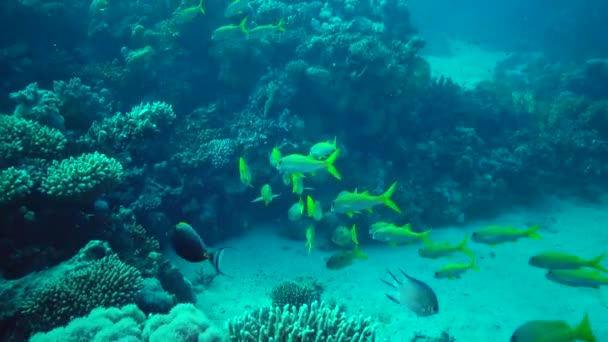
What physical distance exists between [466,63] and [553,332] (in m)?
25.6

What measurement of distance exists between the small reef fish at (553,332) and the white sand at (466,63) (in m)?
17.0

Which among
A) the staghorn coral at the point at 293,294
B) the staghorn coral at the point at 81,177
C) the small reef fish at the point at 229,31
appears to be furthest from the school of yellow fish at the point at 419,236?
the small reef fish at the point at 229,31

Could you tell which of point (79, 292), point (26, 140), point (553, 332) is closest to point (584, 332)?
point (553, 332)

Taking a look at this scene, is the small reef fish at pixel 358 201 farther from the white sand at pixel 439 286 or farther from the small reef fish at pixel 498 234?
the white sand at pixel 439 286

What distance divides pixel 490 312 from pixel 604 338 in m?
1.81

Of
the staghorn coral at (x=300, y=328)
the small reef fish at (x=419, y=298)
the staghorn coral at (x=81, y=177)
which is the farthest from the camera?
the staghorn coral at (x=81, y=177)

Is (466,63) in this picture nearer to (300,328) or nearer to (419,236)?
(419,236)

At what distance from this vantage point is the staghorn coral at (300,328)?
368 cm

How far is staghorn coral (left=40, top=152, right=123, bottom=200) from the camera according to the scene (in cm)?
534

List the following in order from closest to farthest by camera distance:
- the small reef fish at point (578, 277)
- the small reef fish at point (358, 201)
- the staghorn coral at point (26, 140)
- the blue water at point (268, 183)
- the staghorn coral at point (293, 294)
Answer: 1. the blue water at point (268, 183)
2. the staghorn coral at point (26, 140)
3. the small reef fish at point (578, 277)
4. the small reef fish at point (358, 201)
5. the staghorn coral at point (293, 294)

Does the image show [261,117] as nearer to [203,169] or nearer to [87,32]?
[203,169]

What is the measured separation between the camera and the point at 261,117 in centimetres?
1097

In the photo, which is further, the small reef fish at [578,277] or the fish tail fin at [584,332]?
the small reef fish at [578,277]

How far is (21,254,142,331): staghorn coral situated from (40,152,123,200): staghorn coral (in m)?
1.10
